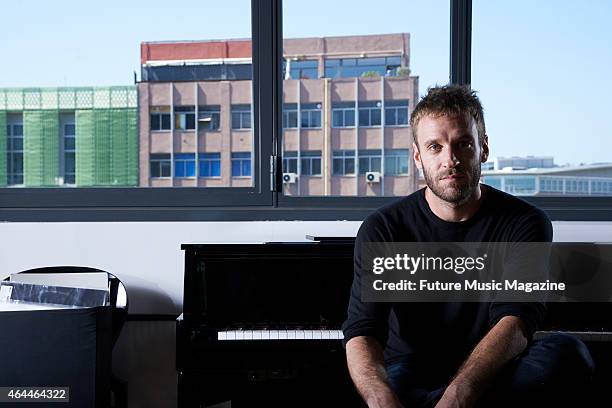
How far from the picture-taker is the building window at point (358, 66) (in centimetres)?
1702

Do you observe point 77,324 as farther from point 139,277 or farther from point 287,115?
point 287,115

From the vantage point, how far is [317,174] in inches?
881

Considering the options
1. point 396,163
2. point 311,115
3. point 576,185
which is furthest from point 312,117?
point 576,185

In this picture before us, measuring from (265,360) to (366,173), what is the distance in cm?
2078

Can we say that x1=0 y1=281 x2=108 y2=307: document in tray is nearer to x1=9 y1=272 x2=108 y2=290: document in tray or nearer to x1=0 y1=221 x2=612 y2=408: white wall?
x1=9 y1=272 x2=108 y2=290: document in tray

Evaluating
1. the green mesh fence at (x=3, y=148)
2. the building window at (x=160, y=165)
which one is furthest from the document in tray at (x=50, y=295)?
the building window at (x=160, y=165)

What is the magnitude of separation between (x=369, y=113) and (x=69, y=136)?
1854cm

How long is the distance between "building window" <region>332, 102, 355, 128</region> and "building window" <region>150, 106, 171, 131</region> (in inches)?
222

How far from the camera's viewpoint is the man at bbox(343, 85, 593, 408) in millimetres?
1790

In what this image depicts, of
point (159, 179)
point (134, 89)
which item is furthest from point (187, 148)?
point (134, 89)

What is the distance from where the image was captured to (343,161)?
22703mm

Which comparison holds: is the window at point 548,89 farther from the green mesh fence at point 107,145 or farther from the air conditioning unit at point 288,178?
the green mesh fence at point 107,145

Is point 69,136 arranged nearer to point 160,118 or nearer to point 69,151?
point 69,151

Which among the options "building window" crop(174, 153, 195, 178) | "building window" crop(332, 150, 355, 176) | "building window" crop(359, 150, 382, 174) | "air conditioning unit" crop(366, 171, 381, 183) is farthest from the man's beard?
"air conditioning unit" crop(366, 171, 381, 183)
